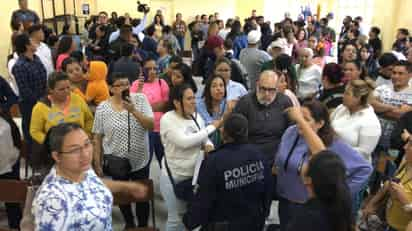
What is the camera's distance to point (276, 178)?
104 inches

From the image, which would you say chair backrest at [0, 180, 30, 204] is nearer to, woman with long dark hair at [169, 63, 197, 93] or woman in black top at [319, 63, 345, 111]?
woman with long dark hair at [169, 63, 197, 93]

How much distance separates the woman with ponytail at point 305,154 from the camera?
2.24m

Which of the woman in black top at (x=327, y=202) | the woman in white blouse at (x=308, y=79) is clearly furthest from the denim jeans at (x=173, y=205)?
the woman in white blouse at (x=308, y=79)

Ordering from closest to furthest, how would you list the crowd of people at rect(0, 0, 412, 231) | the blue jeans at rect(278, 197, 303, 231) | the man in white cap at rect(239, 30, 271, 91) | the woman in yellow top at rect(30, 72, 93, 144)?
the crowd of people at rect(0, 0, 412, 231) → the blue jeans at rect(278, 197, 303, 231) → the woman in yellow top at rect(30, 72, 93, 144) → the man in white cap at rect(239, 30, 271, 91)

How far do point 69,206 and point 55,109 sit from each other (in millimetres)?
1406

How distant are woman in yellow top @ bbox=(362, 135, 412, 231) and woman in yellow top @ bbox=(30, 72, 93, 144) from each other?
7.41ft

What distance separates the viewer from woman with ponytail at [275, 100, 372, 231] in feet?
7.36

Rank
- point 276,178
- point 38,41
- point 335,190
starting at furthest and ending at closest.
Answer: point 38,41, point 276,178, point 335,190

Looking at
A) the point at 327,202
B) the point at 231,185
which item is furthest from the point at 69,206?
the point at 327,202

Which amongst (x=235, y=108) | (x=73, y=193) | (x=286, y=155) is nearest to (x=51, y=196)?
(x=73, y=193)

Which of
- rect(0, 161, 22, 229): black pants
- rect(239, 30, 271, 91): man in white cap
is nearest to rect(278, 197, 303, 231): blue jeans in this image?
rect(0, 161, 22, 229): black pants

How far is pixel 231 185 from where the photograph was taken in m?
2.14

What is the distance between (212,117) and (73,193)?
1.60m

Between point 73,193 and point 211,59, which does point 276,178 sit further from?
point 211,59
